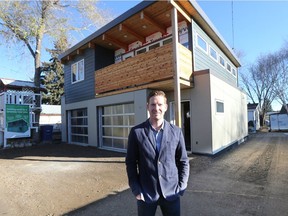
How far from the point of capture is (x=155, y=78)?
8648mm

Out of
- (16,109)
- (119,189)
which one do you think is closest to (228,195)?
(119,189)

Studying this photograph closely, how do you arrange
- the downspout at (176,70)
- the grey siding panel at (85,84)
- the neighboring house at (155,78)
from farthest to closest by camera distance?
the grey siding panel at (85,84) → the neighboring house at (155,78) → the downspout at (176,70)

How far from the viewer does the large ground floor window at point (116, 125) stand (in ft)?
34.4

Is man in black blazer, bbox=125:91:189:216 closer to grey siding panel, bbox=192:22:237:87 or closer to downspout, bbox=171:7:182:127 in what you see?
downspout, bbox=171:7:182:127

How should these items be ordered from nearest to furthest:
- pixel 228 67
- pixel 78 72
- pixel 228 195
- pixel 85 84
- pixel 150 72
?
pixel 228 195 → pixel 150 72 → pixel 85 84 → pixel 78 72 → pixel 228 67

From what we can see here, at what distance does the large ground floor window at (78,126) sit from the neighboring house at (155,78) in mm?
63

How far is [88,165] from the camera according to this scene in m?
7.79

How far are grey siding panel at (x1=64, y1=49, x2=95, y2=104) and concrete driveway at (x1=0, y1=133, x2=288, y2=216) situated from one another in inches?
227

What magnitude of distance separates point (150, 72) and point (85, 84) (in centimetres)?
582

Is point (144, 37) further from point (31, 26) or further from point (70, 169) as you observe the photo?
point (31, 26)

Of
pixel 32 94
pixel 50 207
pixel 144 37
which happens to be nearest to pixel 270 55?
pixel 144 37

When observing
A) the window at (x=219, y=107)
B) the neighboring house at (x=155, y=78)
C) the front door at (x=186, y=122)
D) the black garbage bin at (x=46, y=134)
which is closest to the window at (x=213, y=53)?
the neighboring house at (x=155, y=78)

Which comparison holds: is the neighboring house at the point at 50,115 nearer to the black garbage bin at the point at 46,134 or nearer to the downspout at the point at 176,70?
the black garbage bin at the point at 46,134

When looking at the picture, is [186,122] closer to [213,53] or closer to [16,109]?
[213,53]
